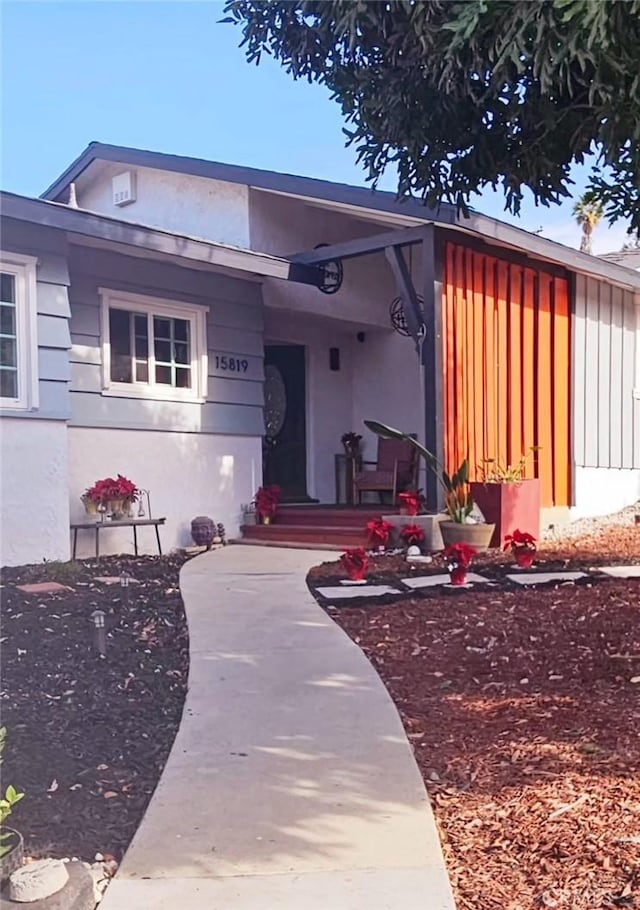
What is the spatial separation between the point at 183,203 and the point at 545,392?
17.4ft

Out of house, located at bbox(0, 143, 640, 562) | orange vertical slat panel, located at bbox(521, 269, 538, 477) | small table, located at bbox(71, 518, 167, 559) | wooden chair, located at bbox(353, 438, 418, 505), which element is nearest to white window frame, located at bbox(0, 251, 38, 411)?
house, located at bbox(0, 143, 640, 562)

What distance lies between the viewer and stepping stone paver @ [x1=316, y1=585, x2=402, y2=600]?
6.33m

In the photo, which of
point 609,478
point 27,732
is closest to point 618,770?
point 27,732

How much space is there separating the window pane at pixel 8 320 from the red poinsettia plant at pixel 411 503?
414cm

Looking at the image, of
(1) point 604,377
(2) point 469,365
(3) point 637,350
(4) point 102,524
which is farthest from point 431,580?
(3) point 637,350

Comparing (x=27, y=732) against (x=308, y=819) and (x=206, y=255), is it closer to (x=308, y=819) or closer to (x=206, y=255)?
(x=308, y=819)

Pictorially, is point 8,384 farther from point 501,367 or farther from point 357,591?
point 501,367

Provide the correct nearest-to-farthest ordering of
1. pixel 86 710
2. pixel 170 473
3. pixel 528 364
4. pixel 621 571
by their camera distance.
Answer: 1. pixel 86 710
2. pixel 621 571
3. pixel 170 473
4. pixel 528 364

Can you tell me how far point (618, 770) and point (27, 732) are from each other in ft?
7.49

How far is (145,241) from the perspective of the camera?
786cm

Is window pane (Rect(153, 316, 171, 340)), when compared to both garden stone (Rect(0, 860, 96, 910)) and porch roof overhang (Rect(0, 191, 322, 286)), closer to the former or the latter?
porch roof overhang (Rect(0, 191, 322, 286))

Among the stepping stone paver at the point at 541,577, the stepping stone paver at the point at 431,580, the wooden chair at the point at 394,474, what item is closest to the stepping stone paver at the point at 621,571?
the stepping stone paver at the point at 541,577

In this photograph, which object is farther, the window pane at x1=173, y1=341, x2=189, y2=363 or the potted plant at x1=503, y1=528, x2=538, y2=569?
the window pane at x1=173, y1=341, x2=189, y2=363

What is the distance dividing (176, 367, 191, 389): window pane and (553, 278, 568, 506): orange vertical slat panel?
15.6 ft
